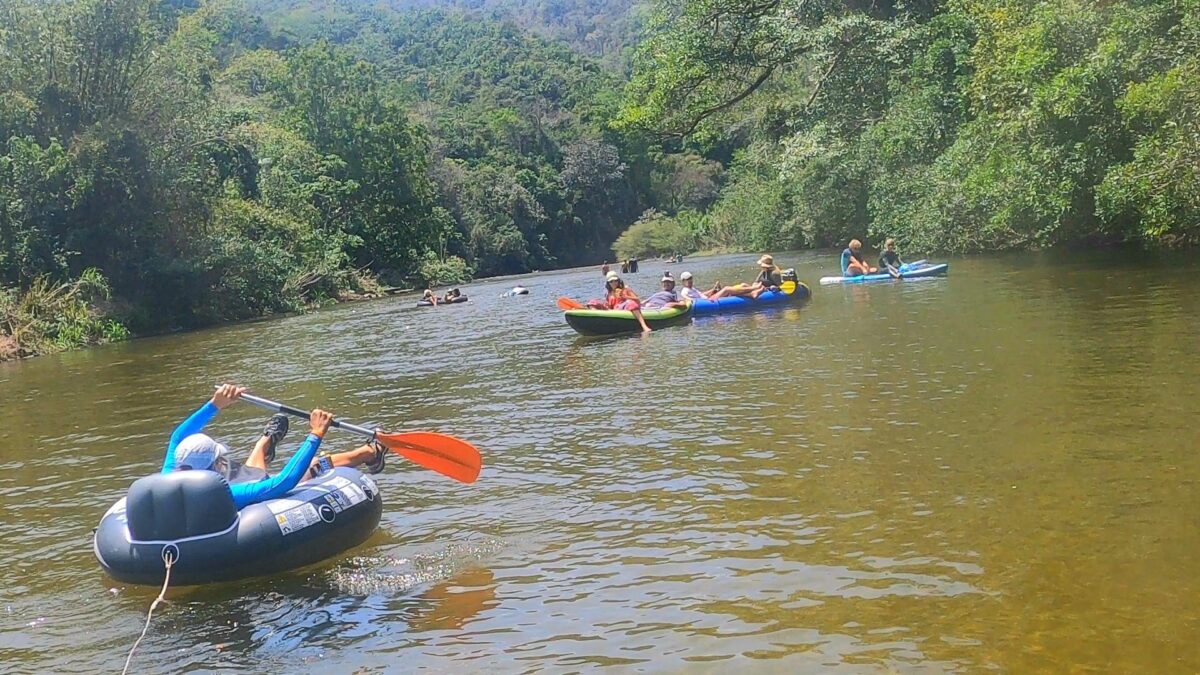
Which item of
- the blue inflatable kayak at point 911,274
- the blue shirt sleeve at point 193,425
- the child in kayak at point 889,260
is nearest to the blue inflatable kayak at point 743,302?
the blue inflatable kayak at point 911,274

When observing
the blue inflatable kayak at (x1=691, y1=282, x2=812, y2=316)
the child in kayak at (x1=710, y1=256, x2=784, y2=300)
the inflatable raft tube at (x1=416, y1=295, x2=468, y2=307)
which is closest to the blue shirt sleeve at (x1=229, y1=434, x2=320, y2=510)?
the blue inflatable kayak at (x1=691, y1=282, x2=812, y2=316)

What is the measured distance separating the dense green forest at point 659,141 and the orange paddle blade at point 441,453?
521 inches

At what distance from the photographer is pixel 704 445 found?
7.61 meters

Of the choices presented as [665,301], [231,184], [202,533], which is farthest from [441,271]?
[202,533]

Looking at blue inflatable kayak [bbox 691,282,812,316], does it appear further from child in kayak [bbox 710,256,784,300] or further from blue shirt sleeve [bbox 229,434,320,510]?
blue shirt sleeve [bbox 229,434,320,510]

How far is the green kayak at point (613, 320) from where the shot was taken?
1498 cm

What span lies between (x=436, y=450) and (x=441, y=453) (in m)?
0.04

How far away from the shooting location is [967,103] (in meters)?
26.0

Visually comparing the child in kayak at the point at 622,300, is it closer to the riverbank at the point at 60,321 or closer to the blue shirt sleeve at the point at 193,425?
the blue shirt sleeve at the point at 193,425

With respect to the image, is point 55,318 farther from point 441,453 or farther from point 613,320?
point 441,453

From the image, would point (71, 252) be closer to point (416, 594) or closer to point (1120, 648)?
point (416, 594)

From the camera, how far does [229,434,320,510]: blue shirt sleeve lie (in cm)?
589

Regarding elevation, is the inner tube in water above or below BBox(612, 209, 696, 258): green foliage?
below

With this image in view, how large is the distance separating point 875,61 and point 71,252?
2118cm
